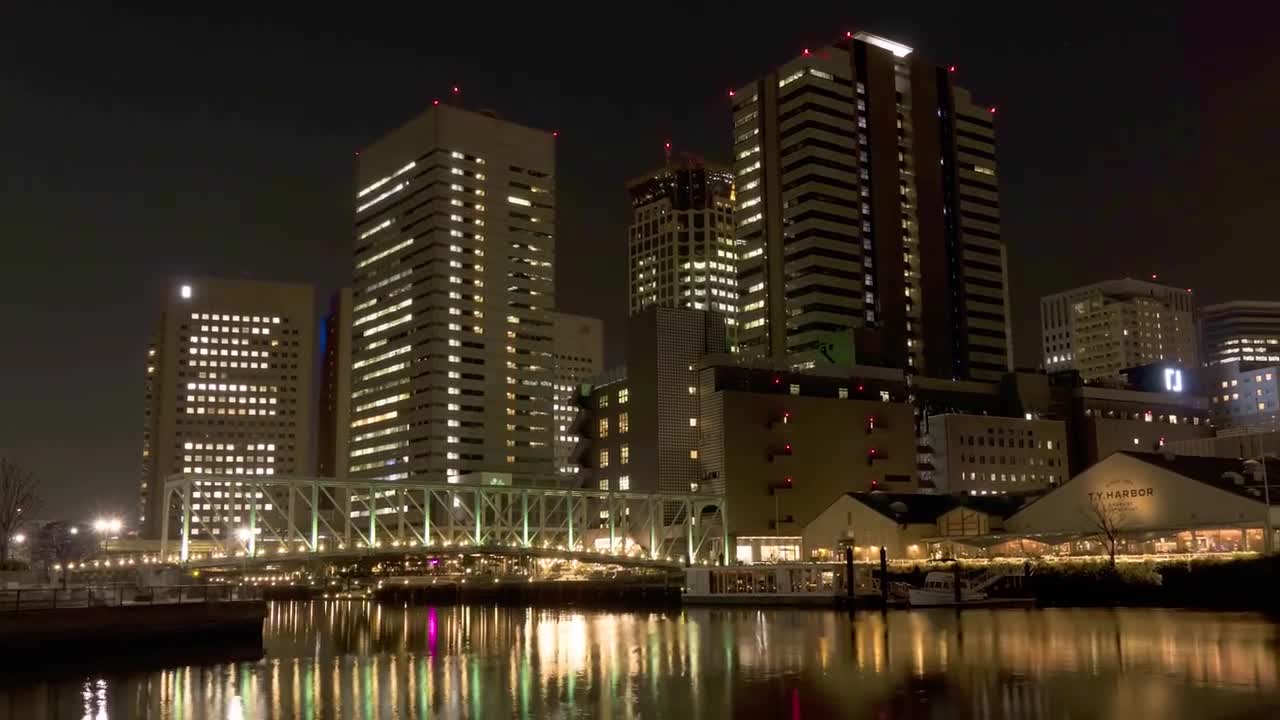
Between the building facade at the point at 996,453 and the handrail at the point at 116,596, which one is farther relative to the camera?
the building facade at the point at 996,453

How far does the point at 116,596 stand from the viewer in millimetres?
58562

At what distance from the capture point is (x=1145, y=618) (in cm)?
6316

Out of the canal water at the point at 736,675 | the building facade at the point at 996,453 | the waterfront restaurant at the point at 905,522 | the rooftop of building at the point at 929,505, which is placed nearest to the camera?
the canal water at the point at 736,675

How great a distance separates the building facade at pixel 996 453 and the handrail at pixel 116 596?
11474 centimetres

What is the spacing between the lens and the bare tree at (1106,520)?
Answer: 300 feet

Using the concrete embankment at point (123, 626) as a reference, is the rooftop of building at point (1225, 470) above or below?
above

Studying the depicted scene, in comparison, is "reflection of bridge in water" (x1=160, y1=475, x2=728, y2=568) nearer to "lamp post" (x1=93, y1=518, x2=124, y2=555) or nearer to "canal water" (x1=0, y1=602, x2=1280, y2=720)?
"canal water" (x1=0, y1=602, x2=1280, y2=720)

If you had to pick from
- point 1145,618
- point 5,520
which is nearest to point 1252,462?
point 1145,618

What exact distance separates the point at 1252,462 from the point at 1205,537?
713 cm

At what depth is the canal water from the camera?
3384 cm

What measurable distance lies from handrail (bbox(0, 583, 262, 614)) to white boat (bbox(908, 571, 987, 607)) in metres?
43.5

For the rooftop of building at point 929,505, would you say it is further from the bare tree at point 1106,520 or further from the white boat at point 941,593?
the white boat at point 941,593

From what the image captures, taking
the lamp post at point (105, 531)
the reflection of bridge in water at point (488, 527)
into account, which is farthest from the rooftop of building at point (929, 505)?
the lamp post at point (105, 531)

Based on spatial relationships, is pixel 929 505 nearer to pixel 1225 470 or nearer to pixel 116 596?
pixel 1225 470
